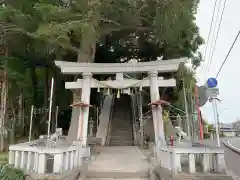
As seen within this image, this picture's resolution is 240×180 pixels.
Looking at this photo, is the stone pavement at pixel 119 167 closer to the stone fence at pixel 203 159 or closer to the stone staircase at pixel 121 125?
the stone fence at pixel 203 159

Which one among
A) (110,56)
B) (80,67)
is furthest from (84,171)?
(110,56)

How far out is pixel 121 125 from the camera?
16.8 meters

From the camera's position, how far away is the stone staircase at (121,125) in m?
15.0

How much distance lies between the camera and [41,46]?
1161 centimetres

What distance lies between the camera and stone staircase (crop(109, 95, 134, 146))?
15.0m

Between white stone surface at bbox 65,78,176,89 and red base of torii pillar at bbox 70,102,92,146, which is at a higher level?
white stone surface at bbox 65,78,176,89

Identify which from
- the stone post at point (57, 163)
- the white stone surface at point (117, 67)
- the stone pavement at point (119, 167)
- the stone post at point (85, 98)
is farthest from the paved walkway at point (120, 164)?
the white stone surface at point (117, 67)

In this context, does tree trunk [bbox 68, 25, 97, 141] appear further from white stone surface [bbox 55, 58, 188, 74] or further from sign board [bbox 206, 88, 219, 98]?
sign board [bbox 206, 88, 219, 98]

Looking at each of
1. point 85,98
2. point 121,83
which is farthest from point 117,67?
point 85,98

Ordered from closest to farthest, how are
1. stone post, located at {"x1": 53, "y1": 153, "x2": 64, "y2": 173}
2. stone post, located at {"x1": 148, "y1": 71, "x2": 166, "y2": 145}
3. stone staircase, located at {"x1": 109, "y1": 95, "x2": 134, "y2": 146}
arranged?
stone post, located at {"x1": 53, "y1": 153, "x2": 64, "y2": 173} → stone post, located at {"x1": 148, "y1": 71, "x2": 166, "y2": 145} → stone staircase, located at {"x1": 109, "y1": 95, "x2": 134, "y2": 146}

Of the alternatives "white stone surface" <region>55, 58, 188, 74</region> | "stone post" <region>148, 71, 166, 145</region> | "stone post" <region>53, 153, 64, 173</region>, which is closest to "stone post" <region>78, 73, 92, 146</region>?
"white stone surface" <region>55, 58, 188, 74</region>

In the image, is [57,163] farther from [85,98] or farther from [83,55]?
[83,55]

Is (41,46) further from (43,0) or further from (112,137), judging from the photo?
(112,137)

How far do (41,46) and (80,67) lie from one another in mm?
2530
